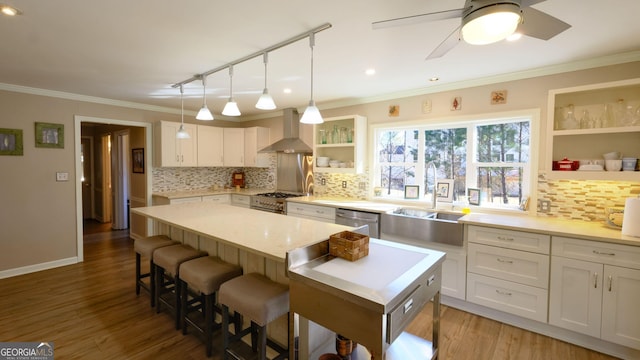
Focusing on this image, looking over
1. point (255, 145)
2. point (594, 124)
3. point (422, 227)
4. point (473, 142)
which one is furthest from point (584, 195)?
point (255, 145)

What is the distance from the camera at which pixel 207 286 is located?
2100 mm

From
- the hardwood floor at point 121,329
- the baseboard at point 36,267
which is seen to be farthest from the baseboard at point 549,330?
the baseboard at point 36,267

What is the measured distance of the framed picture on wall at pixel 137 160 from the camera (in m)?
4.98

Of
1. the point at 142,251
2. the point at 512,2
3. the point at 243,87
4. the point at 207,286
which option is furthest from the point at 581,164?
the point at 142,251

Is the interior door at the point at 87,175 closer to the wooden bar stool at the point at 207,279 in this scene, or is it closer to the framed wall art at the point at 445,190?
the wooden bar stool at the point at 207,279

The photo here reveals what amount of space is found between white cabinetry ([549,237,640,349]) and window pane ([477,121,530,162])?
1100mm

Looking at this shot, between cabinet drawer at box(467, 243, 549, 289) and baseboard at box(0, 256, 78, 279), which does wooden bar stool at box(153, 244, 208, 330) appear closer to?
baseboard at box(0, 256, 78, 279)

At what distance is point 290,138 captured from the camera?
475cm

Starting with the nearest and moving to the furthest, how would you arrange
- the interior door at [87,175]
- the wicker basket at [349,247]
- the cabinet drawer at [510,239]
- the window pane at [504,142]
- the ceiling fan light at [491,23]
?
the ceiling fan light at [491,23] < the wicker basket at [349,247] < the cabinet drawer at [510,239] < the window pane at [504,142] < the interior door at [87,175]

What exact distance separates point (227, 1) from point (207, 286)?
6.07 ft

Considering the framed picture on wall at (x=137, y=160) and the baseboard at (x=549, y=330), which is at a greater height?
the framed picture on wall at (x=137, y=160)

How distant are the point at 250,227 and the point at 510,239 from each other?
7.18 feet

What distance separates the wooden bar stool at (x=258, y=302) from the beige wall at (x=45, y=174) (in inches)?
107

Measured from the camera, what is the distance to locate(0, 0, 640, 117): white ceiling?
1.78 meters
